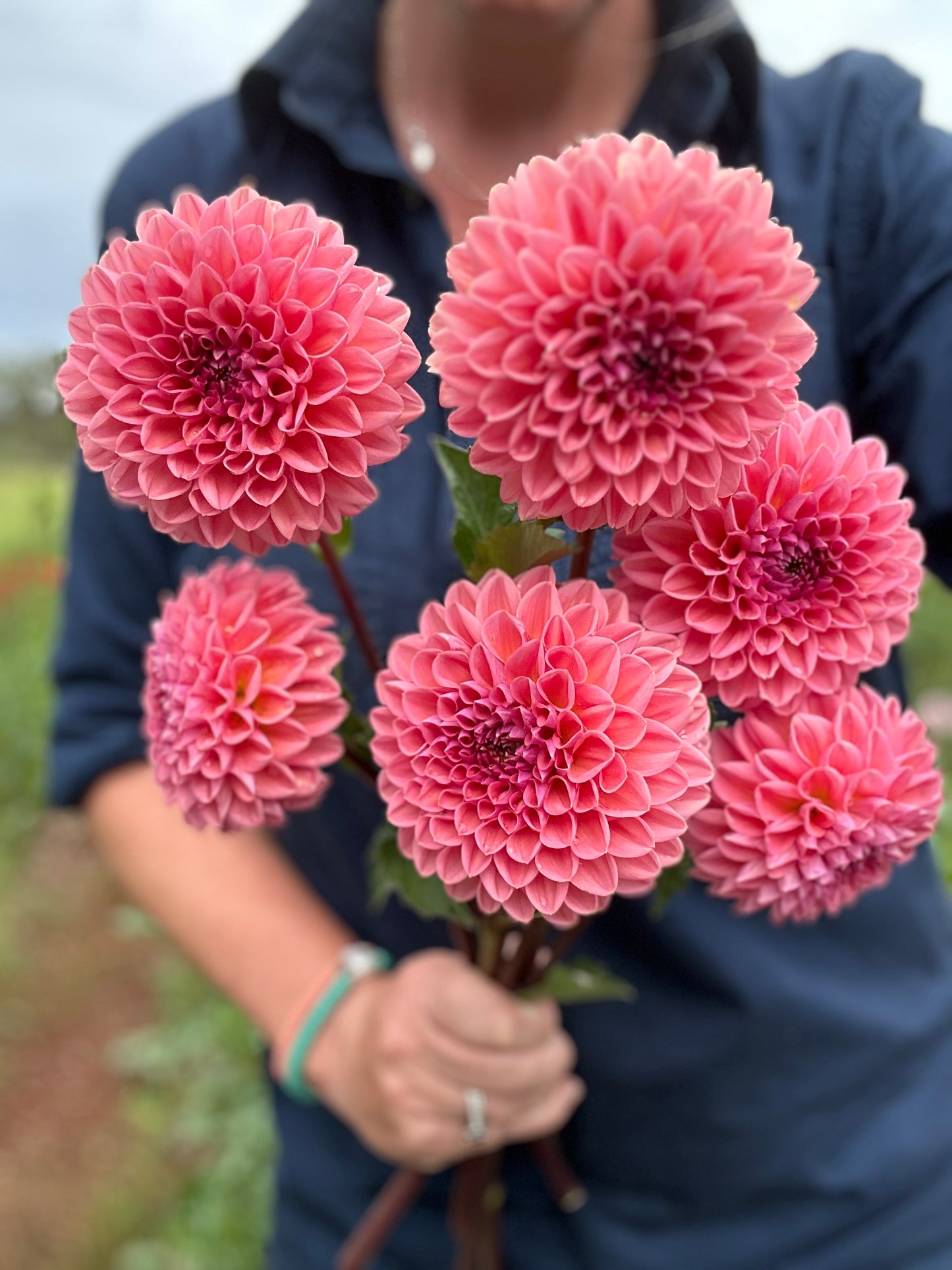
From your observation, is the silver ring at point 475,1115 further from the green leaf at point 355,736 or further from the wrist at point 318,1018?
the green leaf at point 355,736

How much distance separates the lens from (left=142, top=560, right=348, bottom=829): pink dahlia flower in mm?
344

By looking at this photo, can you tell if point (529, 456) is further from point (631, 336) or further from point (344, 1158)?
point (344, 1158)

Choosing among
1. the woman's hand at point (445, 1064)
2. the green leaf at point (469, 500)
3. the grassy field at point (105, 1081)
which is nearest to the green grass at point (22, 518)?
the grassy field at point (105, 1081)

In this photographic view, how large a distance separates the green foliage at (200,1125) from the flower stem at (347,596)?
1408 millimetres

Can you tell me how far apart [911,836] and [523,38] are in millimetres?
657

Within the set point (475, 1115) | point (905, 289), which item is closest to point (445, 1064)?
point (475, 1115)

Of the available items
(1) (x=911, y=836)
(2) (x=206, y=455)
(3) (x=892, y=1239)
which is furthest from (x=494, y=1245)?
(2) (x=206, y=455)

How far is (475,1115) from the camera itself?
654mm

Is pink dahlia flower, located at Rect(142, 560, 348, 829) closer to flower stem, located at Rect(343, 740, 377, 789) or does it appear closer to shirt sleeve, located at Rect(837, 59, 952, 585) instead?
flower stem, located at Rect(343, 740, 377, 789)

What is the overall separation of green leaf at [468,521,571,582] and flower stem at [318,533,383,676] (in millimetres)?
64

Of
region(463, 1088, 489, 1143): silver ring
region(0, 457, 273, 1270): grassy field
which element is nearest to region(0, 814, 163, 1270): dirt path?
region(0, 457, 273, 1270): grassy field

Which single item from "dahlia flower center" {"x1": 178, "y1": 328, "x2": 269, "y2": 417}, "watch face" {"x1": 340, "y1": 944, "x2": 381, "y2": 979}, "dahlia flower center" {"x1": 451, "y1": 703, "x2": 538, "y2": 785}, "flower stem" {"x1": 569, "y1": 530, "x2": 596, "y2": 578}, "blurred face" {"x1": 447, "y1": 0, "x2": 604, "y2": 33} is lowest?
"watch face" {"x1": 340, "y1": 944, "x2": 381, "y2": 979}

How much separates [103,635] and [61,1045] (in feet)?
4.78

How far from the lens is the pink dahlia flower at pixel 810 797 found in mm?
325
